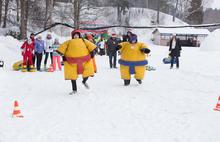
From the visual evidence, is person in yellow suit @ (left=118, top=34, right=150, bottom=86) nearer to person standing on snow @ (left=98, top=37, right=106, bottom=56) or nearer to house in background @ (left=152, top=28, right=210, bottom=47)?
person standing on snow @ (left=98, top=37, right=106, bottom=56)

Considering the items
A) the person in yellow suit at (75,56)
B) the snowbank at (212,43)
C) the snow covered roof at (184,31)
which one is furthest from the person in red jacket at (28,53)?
the snow covered roof at (184,31)

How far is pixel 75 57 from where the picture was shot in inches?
357

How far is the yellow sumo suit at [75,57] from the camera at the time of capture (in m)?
9.07

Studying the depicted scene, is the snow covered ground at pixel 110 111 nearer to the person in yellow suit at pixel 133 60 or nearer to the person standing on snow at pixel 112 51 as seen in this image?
the person in yellow suit at pixel 133 60

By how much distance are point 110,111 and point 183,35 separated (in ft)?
164

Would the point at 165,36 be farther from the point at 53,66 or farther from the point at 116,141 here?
the point at 116,141

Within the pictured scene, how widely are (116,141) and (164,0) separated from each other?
73051 mm

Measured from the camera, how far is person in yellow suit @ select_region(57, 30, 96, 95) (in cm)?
908

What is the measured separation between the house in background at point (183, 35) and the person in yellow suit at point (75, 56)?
44.7m

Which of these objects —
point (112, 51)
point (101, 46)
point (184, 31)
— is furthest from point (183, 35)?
point (112, 51)

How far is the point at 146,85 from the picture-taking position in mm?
10828

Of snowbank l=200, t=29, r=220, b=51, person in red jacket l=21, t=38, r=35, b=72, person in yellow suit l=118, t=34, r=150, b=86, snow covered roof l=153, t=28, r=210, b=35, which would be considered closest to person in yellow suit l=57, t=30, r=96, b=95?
person in yellow suit l=118, t=34, r=150, b=86

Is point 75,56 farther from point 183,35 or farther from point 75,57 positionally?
point 183,35

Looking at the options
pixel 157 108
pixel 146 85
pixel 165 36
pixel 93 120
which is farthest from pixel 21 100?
pixel 165 36
